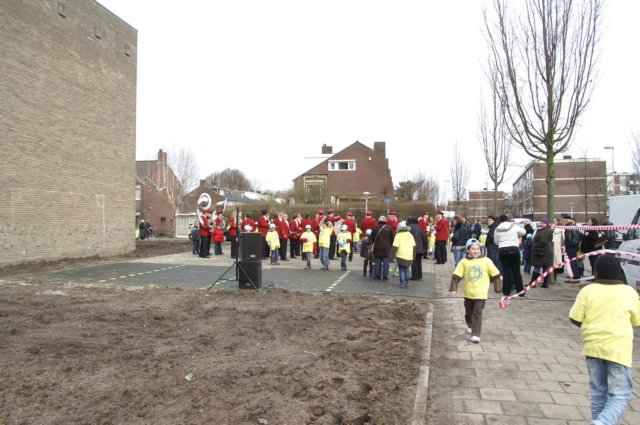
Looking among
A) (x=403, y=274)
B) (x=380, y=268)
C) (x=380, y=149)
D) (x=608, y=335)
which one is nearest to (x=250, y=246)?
(x=403, y=274)

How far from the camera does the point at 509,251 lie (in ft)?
34.2

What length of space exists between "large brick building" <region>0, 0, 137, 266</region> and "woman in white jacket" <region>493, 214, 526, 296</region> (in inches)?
579

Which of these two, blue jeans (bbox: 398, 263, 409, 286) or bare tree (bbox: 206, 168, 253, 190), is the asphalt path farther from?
bare tree (bbox: 206, 168, 253, 190)

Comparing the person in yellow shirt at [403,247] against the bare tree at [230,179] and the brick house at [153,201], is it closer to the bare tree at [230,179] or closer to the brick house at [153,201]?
the brick house at [153,201]

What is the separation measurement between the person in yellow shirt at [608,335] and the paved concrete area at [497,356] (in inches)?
20.9

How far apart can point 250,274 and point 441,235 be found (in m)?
8.41

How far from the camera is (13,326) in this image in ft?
23.4

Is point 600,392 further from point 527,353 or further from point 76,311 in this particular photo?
point 76,311

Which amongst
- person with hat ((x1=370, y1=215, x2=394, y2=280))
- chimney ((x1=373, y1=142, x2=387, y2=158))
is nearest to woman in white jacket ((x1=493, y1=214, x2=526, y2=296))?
person with hat ((x1=370, y1=215, x2=394, y2=280))

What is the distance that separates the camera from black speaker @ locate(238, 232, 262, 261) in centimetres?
1096

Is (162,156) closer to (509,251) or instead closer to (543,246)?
(543,246)

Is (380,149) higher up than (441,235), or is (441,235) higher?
(380,149)

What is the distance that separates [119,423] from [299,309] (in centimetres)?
507

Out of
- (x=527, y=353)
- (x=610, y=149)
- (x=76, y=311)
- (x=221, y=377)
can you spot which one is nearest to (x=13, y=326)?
(x=76, y=311)
